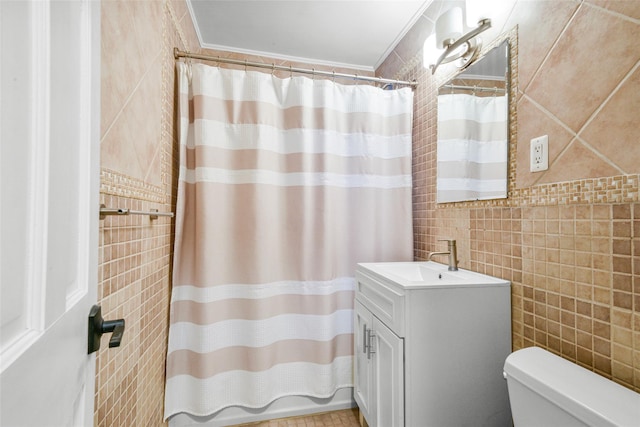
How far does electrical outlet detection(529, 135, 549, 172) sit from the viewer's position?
97cm

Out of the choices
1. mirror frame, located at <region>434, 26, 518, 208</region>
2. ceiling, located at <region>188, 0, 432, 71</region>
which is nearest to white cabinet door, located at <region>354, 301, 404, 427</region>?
mirror frame, located at <region>434, 26, 518, 208</region>

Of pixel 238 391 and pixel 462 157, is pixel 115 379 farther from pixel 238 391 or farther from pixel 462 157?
pixel 462 157

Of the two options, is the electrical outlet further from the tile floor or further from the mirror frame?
the tile floor

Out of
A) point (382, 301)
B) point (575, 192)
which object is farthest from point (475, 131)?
point (382, 301)

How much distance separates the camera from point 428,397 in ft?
3.47

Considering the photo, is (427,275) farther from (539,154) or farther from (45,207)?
(45,207)

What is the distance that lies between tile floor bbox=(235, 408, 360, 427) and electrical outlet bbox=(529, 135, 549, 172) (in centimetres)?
158

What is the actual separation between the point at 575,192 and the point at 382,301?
Answer: 30.9 inches

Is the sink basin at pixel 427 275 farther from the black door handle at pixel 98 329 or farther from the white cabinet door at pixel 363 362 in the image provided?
the black door handle at pixel 98 329

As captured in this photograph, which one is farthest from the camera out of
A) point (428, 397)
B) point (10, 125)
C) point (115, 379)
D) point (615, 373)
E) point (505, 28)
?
point (505, 28)

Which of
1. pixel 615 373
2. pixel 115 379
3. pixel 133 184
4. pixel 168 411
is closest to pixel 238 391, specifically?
pixel 168 411

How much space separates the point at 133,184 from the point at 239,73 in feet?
2.99

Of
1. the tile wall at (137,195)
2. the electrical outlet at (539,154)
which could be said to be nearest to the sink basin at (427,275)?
the electrical outlet at (539,154)

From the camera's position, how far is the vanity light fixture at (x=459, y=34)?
1.26 metres
